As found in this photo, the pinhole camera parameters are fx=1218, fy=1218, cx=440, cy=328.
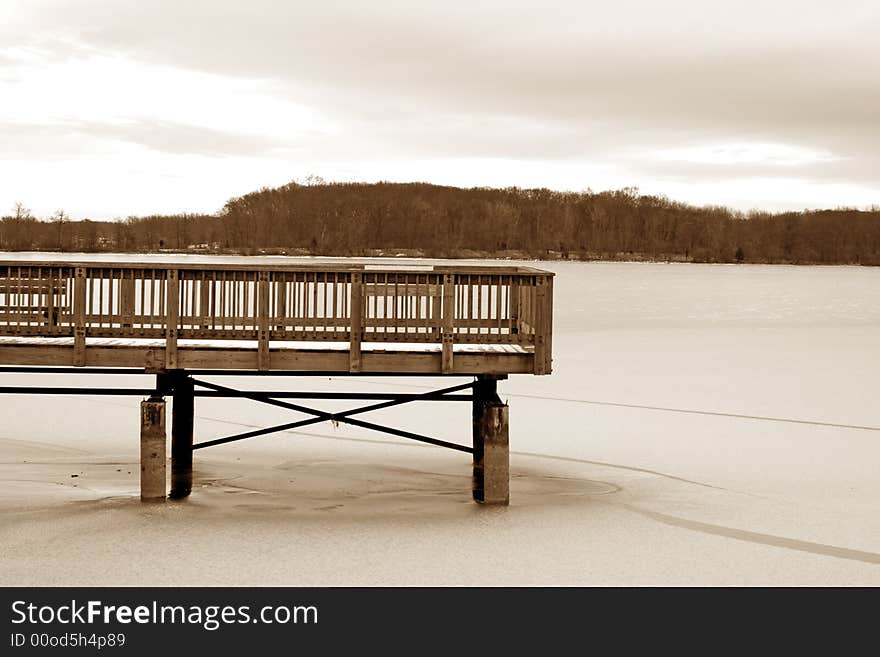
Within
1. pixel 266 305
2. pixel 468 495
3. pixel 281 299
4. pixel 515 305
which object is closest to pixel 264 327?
pixel 266 305

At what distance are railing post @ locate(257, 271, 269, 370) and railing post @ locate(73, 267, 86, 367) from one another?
77.8 inches

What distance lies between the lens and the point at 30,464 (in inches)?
682

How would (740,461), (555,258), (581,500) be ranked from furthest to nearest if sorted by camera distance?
1. (555,258)
2. (740,461)
3. (581,500)

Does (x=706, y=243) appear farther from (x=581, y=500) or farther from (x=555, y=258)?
(x=581, y=500)

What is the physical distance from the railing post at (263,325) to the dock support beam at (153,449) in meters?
1.39

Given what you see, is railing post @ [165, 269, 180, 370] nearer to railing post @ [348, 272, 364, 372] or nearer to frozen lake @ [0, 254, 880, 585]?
frozen lake @ [0, 254, 880, 585]

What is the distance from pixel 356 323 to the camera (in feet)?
45.6

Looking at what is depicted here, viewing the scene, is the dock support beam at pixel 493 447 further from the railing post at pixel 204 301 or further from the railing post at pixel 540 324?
the railing post at pixel 204 301

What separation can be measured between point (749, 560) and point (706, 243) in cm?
19105

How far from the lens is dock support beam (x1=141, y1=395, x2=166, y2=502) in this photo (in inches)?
563

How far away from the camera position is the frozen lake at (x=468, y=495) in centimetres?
1250

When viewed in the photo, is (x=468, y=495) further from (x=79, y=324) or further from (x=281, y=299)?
(x=79, y=324)
